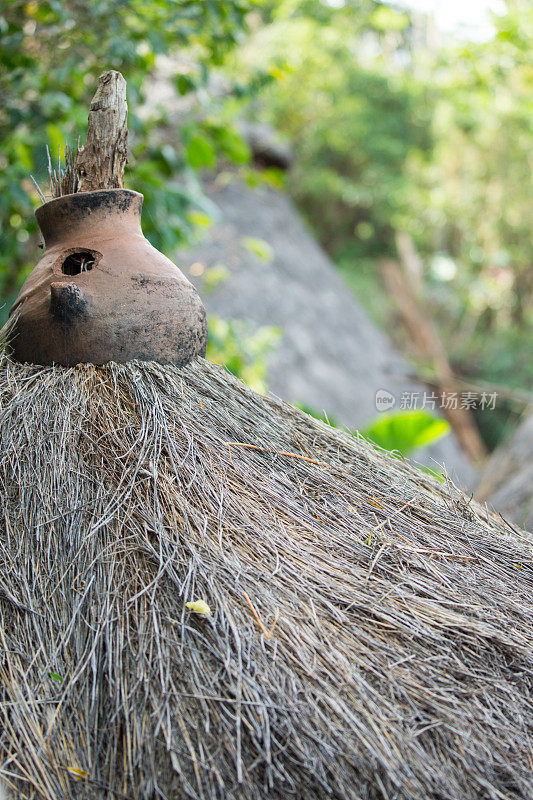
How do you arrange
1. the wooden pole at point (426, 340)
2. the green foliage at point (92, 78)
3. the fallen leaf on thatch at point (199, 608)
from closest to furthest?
the fallen leaf on thatch at point (199, 608) → the green foliage at point (92, 78) → the wooden pole at point (426, 340)

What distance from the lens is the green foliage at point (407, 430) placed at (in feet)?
11.3

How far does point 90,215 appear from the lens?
1876 mm

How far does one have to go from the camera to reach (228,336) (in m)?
4.83

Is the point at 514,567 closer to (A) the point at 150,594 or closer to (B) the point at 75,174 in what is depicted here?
(A) the point at 150,594

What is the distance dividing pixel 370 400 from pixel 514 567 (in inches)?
241

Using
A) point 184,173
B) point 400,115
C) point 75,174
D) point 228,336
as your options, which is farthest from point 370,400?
point 400,115

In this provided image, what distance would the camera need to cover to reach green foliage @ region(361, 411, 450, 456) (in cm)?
344

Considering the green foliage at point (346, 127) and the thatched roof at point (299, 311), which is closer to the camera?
the thatched roof at point (299, 311)

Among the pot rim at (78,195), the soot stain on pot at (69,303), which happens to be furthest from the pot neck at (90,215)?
the soot stain on pot at (69,303)

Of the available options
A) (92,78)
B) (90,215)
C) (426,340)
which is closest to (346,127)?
(426,340)

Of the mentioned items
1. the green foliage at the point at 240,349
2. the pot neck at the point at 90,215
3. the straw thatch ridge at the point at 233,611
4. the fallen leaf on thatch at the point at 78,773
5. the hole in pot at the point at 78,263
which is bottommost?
the green foliage at the point at 240,349

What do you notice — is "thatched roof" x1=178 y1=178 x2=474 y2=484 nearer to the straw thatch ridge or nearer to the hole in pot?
the hole in pot

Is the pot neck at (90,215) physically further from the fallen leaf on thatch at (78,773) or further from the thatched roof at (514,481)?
the thatched roof at (514,481)

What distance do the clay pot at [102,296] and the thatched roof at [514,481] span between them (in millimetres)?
2625
